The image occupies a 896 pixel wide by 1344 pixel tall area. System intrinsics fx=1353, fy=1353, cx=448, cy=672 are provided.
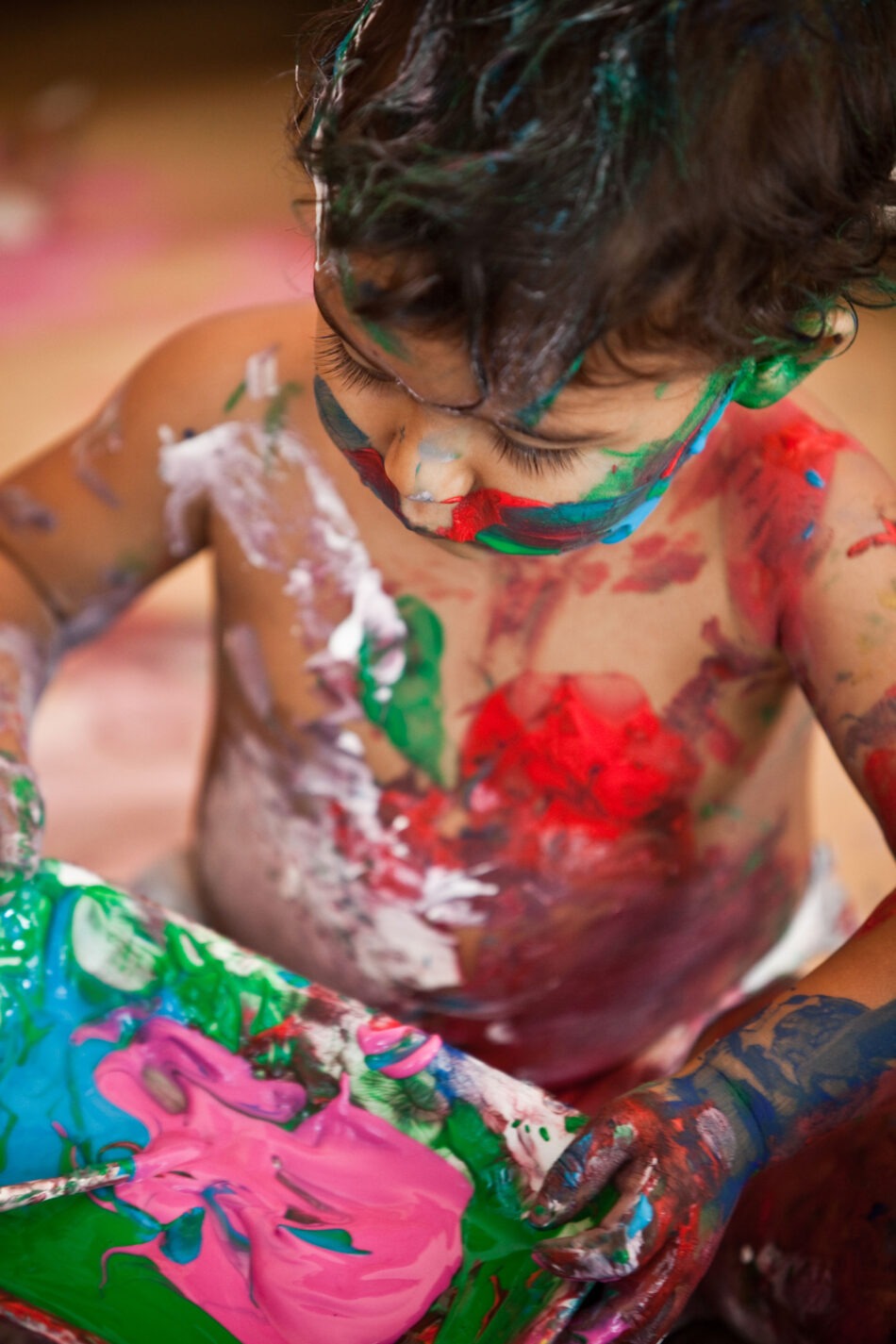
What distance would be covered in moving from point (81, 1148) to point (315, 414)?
1.70 feet

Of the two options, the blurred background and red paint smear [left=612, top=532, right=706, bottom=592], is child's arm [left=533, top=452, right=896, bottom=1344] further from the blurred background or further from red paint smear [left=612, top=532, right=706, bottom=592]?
the blurred background

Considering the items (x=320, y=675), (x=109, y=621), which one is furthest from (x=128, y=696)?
(x=320, y=675)

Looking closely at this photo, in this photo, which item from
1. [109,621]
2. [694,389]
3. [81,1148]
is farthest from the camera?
[109,621]

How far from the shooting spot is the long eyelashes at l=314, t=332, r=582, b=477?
0.69 m

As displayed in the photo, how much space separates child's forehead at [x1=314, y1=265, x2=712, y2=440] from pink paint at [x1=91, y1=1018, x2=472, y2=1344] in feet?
1.39

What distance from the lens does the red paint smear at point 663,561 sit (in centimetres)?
92

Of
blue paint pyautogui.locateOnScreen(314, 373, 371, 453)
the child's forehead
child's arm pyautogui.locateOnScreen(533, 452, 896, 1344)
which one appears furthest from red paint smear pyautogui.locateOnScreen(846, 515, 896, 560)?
blue paint pyautogui.locateOnScreen(314, 373, 371, 453)

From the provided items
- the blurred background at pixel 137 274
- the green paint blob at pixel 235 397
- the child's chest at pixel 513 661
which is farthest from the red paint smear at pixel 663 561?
the blurred background at pixel 137 274

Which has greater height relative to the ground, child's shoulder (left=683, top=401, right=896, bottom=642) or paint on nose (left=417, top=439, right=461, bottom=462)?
paint on nose (left=417, top=439, right=461, bottom=462)

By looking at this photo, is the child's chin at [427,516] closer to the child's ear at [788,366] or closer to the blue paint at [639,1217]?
the child's ear at [788,366]

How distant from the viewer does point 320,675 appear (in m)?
1.00

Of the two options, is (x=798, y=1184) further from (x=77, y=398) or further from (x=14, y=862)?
(x=77, y=398)

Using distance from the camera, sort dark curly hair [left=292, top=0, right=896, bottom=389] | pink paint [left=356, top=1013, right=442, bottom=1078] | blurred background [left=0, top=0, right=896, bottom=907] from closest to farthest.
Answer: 1. dark curly hair [left=292, top=0, right=896, bottom=389]
2. pink paint [left=356, top=1013, right=442, bottom=1078]
3. blurred background [left=0, top=0, right=896, bottom=907]

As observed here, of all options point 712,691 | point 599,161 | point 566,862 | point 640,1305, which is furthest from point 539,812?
point 599,161
